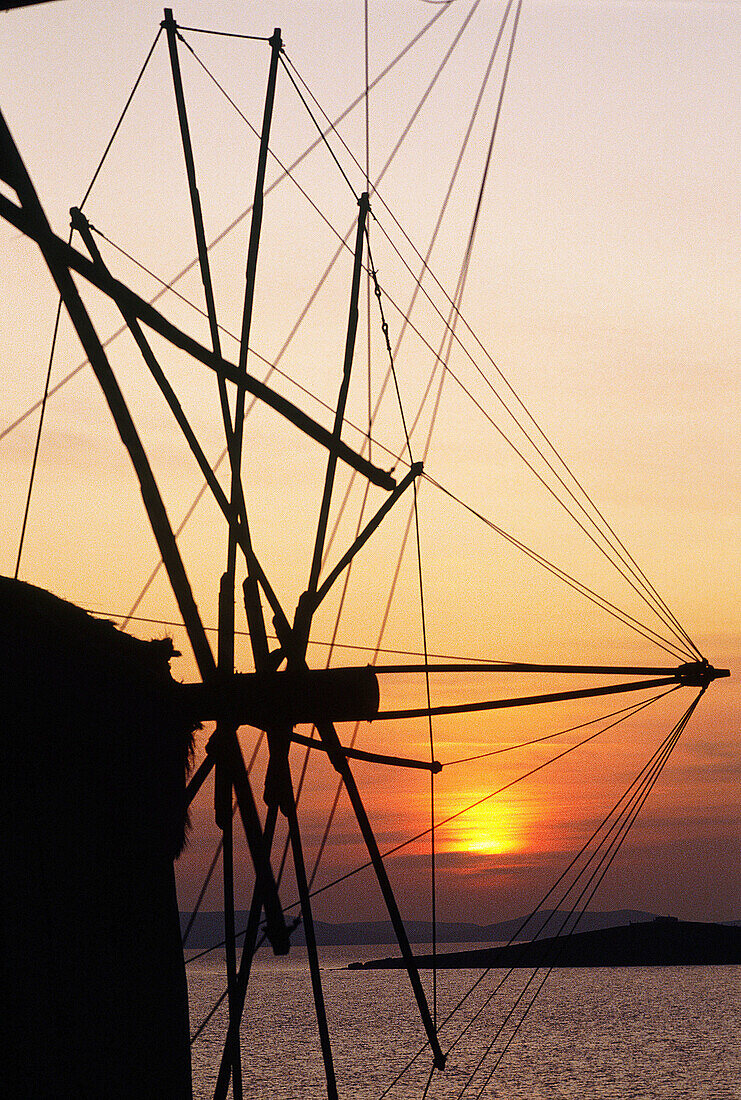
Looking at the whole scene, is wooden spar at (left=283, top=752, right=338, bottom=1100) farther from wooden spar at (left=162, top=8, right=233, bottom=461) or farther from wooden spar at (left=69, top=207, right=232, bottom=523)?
wooden spar at (left=162, top=8, right=233, bottom=461)

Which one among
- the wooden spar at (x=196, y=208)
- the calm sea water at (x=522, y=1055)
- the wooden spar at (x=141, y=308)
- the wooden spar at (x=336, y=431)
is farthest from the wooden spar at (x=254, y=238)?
the calm sea water at (x=522, y=1055)

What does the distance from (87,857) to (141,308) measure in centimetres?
482

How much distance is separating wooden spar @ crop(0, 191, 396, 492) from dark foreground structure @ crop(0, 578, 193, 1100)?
254 centimetres

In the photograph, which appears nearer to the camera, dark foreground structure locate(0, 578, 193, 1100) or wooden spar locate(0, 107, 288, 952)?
dark foreground structure locate(0, 578, 193, 1100)

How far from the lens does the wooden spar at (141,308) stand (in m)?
10.5

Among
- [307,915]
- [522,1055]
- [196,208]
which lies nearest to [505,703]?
[307,915]

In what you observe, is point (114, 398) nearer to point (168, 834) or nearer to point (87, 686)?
point (87, 686)

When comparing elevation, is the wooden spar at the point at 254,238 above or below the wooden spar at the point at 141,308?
above

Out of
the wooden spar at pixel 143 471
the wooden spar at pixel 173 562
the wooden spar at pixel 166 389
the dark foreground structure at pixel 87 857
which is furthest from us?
the wooden spar at pixel 166 389

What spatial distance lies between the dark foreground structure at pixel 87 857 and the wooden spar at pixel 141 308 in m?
2.54

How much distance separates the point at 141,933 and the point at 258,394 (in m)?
5.05

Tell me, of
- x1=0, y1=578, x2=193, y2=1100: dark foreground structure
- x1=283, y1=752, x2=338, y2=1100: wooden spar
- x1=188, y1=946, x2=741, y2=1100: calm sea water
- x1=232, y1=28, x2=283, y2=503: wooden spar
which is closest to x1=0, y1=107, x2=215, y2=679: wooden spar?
x1=0, y1=578, x2=193, y2=1100: dark foreground structure

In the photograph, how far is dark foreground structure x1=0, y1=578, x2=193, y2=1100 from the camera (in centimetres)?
981

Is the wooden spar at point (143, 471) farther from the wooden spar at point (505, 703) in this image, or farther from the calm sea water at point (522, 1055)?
the calm sea water at point (522, 1055)
